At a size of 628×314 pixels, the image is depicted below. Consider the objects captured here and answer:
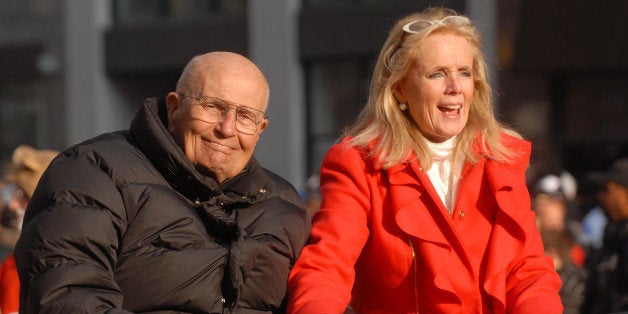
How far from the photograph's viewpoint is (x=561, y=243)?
9641mm

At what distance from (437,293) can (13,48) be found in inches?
899

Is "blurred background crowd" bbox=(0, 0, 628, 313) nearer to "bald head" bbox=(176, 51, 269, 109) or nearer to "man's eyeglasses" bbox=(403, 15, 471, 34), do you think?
"man's eyeglasses" bbox=(403, 15, 471, 34)

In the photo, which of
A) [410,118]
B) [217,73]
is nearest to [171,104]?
[217,73]

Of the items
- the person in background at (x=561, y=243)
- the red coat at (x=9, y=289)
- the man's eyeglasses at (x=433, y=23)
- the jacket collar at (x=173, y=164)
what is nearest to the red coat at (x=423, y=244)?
the jacket collar at (x=173, y=164)

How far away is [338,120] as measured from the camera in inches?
848

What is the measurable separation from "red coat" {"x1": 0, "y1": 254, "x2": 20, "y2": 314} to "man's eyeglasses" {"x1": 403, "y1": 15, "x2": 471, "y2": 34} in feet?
7.14

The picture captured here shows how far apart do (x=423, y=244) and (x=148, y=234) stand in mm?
1056

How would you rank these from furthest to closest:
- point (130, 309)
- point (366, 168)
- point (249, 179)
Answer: point (366, 168), point (249, 179), point (130, 309)

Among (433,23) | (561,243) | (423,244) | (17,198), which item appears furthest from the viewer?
(561,243)

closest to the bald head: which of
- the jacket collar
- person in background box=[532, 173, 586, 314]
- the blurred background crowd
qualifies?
the jacket collar

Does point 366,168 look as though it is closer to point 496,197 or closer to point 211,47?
point 496,197

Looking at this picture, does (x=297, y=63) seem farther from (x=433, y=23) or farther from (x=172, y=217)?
(x=172, y=217)

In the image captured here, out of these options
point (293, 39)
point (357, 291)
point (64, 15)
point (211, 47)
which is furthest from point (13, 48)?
point (357, 291)

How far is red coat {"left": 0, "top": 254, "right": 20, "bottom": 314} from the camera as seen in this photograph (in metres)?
5.86
